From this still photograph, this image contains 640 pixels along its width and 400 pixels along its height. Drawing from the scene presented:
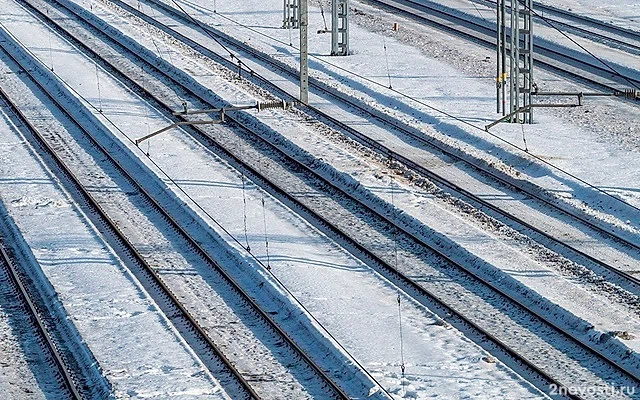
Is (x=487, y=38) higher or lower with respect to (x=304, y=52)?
lower

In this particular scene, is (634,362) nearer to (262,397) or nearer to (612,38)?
(262,397)

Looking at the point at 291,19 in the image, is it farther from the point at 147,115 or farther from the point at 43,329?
the point at 43,329

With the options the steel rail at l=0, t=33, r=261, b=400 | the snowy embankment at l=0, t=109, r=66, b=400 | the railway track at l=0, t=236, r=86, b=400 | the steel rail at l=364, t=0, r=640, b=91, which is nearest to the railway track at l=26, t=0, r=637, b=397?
the steel rail at l=0, t=33, r=261, b=400

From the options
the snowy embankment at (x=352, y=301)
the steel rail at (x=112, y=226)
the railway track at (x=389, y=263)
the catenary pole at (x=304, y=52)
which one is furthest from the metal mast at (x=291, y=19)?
the snowy embankment at (x=352, y=301)

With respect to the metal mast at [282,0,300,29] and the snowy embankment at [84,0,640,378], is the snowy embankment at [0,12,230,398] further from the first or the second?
the metal mast at [282,0,300,29]

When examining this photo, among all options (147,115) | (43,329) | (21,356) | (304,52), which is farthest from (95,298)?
(304,52)

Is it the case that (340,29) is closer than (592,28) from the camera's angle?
Yes

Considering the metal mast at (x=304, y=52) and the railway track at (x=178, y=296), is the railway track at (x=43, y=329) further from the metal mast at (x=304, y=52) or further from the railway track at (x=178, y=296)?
the metal mast at (x=304, y=52)
